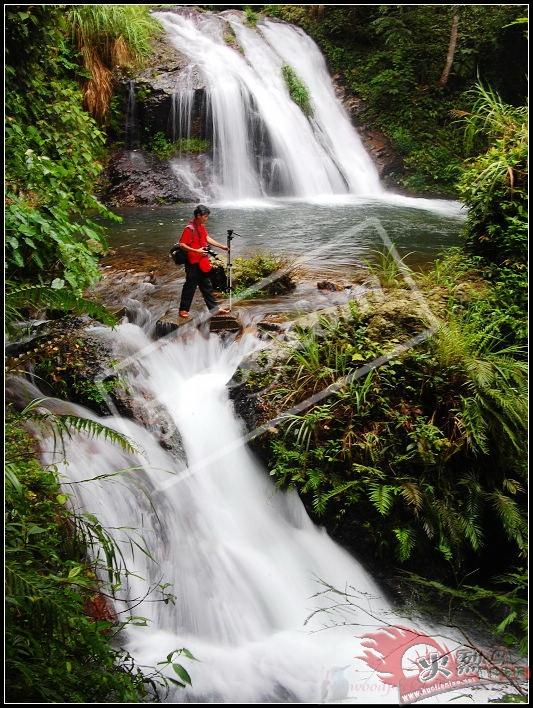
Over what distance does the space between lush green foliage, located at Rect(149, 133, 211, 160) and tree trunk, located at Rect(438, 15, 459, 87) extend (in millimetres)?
6500

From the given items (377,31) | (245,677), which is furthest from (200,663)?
(377,31)

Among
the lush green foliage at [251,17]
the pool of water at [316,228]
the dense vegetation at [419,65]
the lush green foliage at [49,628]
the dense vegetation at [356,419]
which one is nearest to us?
the lush green foliage at [49,628]

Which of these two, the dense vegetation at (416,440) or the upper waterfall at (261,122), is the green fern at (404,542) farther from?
the upper waterfall at (261,122)

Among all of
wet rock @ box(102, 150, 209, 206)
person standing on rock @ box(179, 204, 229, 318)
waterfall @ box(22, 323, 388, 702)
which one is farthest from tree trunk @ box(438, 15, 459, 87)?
waterfall @ box(22, 323, 388, 702)

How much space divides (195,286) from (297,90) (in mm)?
9316

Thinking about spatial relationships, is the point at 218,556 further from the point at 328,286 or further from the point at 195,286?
the point at 328,286

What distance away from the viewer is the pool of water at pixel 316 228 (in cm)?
777

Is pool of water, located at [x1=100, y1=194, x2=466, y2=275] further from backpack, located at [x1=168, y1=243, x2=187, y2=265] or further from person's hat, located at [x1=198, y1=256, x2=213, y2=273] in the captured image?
backpack, located at [x1=168, y1=243, x2=187, y2=265]

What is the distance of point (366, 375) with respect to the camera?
459cm

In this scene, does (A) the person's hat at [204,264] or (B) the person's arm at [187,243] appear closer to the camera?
(B) the person's arm at [187,243]

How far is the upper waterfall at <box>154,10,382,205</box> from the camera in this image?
11.5 meters

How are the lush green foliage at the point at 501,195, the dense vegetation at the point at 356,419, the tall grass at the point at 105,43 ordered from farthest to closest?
the tall grass at the point at 105,43 → the lush green foliage at the point at 501,195 → the dense vegetation at the point at 356,419

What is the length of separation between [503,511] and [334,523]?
128 centimetres

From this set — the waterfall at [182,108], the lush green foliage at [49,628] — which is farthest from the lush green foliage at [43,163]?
the waterfall at [182,108]
